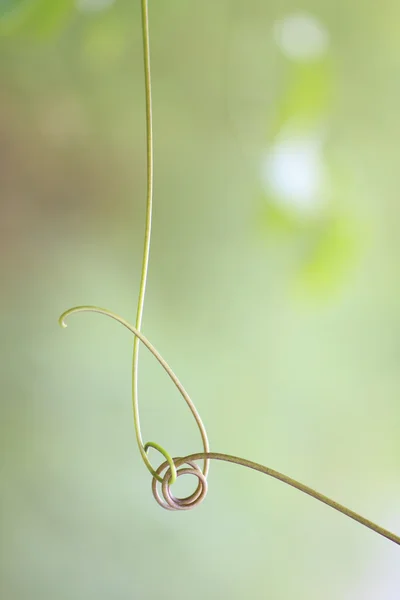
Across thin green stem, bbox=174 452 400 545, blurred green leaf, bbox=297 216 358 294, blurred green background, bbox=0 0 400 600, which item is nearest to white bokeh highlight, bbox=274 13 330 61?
blurred green background, bbox=0 0 400 600

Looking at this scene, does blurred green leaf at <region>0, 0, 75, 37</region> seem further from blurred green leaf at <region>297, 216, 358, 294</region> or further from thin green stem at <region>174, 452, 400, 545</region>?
thin green stem at <region>174, 452, 400, 545</region>

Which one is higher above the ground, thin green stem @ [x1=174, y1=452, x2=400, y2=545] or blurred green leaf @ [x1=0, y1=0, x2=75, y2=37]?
blurred green leaf @ [x1=0, y1=0, x2=75, y2=37]

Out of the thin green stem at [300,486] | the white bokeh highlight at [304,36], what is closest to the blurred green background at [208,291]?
the white bokeh highlight at [304,36]

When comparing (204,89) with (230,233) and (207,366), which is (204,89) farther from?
(207,366)

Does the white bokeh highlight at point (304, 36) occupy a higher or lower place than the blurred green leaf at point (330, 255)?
higher

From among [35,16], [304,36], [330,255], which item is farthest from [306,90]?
[35,16]

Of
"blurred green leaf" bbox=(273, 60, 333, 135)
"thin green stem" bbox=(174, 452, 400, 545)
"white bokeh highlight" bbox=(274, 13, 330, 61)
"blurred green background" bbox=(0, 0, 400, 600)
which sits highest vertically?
"white bokeh highlight" bbox=(274, 13, 330, 61)

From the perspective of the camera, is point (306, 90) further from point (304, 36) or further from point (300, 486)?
point (300, 486)

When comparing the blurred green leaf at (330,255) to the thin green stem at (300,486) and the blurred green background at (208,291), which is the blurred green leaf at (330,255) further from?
the thin green stem at (300,486)
